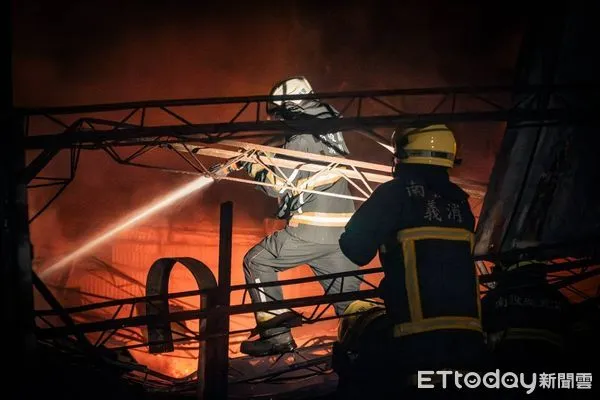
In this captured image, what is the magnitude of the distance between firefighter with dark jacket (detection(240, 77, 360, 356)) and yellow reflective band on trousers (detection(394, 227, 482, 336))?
3.24 meters

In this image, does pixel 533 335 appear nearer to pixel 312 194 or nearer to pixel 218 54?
pixel 312 194

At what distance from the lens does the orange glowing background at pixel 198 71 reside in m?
14.7

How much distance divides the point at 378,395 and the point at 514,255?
2656 mm

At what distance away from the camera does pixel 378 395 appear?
4734 millimetres

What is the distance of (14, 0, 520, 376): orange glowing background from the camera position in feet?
48.2

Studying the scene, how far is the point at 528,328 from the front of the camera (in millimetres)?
4789

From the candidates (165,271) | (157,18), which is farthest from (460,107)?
(165,271)

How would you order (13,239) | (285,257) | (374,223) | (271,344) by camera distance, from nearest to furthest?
(374,223) < (13,239) < (271,344) < (285,257)

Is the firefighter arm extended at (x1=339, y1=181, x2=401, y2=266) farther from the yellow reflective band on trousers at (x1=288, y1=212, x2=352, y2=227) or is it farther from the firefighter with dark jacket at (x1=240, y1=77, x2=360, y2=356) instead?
the yellow reflective band on trousers at (x1=288, y1=212, x2=352, y2=227)

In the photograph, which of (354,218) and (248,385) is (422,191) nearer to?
(354,218)

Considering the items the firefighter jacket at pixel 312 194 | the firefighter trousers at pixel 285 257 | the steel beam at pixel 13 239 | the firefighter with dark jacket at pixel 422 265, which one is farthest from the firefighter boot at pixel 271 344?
the firefighter with dark jacket at pixel 422 265

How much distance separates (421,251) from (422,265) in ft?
0.32

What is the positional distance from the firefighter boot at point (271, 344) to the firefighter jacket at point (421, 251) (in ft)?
11.0

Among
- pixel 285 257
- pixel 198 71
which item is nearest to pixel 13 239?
pixel 285 257
